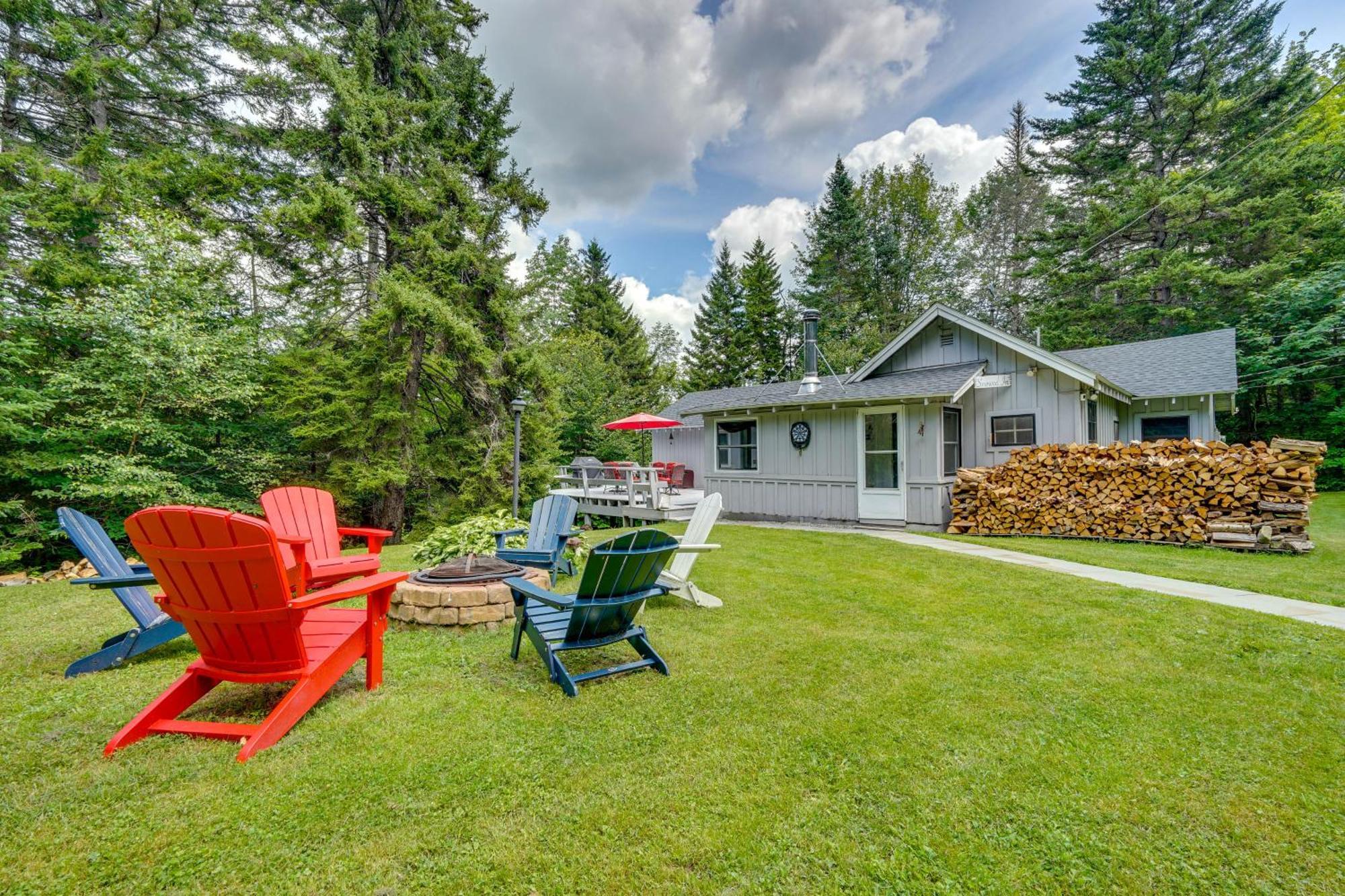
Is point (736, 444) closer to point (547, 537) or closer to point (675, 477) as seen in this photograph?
point (675, 477)

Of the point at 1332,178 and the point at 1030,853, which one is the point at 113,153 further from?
the point at 1332,178

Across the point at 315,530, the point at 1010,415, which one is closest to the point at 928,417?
the point at 1010,415

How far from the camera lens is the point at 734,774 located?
2115mm

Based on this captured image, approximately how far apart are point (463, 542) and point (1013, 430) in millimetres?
9807

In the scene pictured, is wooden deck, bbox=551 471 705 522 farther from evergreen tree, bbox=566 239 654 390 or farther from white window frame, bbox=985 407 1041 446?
evergreen tree, bbox=566 239 654 390

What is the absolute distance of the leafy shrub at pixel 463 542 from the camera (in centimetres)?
523

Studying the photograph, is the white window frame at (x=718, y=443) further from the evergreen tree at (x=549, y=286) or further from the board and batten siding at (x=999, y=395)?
the evergreen tree at (x=549, y=286)

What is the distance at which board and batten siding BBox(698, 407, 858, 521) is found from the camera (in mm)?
9750

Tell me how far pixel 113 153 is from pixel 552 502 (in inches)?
449

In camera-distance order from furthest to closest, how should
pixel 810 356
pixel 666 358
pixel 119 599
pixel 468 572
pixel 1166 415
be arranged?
pixel 666 358
pixel 1166 415
pixel 810 356
pixel 468 572
pixel 119 599

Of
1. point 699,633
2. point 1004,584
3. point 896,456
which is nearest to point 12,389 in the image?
point 699,633

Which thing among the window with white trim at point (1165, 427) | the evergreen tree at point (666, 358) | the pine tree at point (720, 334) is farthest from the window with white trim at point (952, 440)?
the evergreen tree at point (666, 358)

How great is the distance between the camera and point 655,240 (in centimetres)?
2870

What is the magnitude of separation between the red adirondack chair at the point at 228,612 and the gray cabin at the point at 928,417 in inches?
338
